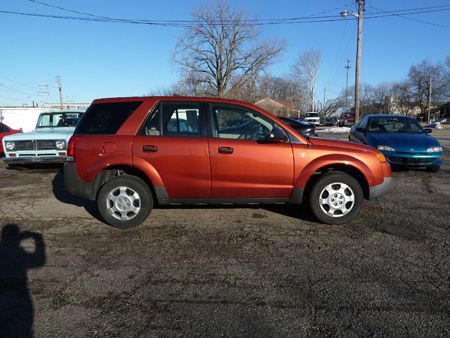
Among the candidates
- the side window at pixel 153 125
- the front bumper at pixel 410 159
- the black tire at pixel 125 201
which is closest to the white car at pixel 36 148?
the black tire at pixel 125 201

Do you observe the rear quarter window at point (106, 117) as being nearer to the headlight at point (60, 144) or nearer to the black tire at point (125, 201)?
the black tire at point (125, 201)

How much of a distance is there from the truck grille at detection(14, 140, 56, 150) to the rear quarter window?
4785mm

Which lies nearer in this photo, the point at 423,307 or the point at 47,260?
the point at 423,307

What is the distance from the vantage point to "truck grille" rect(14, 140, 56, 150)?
885 centimetres

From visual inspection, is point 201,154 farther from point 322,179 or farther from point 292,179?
point 322,179

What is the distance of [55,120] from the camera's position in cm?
1073

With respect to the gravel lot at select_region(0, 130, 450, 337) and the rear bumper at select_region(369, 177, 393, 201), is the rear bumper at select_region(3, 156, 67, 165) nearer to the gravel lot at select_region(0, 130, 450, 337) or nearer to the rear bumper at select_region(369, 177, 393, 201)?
the gravel lot at select_region(0, 130, 450, 337)

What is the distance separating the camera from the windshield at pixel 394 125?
374 inches

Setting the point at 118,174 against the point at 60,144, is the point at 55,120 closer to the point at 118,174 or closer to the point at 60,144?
the point at 60,144

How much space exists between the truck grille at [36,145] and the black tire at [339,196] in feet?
23.7

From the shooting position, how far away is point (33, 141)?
8836 millimetres

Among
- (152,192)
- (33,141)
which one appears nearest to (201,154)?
(152,192)

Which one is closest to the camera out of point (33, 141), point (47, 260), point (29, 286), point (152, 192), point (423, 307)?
point (423, 307)

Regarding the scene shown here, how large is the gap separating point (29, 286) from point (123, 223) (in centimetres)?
163
